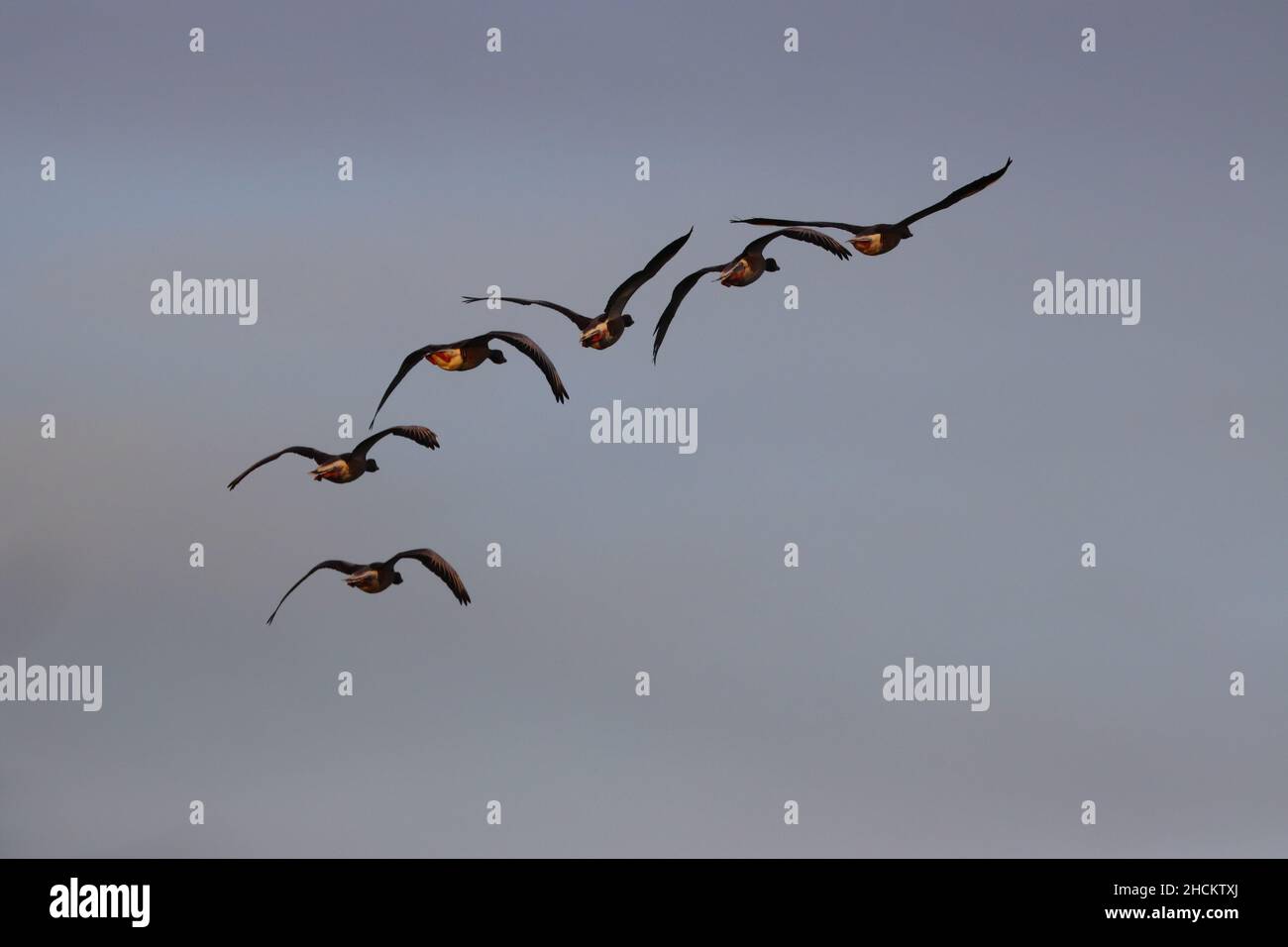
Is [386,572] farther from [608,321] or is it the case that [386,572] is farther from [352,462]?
[608,321]

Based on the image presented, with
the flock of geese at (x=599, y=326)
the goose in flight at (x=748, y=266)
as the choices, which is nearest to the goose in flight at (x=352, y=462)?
the flock of geese at (x=599, y=326)

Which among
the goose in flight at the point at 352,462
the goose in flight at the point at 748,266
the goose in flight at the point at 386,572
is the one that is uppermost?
the goose in flight at the point at 748,266

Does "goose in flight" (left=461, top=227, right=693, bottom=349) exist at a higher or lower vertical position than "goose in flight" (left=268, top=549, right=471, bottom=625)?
higher

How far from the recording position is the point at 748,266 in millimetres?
14180

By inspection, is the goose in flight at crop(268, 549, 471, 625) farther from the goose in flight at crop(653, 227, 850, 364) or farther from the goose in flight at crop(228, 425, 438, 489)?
the goose in flight at crop(653, 227, 850, 364)

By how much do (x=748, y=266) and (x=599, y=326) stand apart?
53.2 inches

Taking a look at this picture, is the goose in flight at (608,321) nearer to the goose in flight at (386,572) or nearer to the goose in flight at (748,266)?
the goose in flight at (748,266)

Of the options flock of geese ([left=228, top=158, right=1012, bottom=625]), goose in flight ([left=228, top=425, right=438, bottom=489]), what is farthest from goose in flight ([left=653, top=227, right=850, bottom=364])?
goose in flight ([left=228, top=425, right=438, bottom=489])

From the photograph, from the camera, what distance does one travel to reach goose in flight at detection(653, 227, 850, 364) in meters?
13.8

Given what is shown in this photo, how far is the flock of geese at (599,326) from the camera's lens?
1341 centimetres
